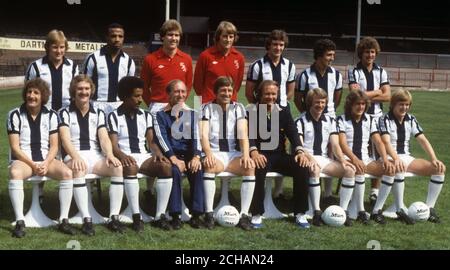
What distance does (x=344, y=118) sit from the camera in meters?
5.86

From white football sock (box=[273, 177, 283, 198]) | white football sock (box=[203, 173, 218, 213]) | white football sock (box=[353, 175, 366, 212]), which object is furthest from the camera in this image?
white football sock (box=[273, 177, 283, 198])

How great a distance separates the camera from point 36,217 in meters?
5.23

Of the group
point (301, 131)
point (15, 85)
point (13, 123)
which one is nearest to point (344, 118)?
point (301, 131)

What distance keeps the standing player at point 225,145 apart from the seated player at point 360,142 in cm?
101

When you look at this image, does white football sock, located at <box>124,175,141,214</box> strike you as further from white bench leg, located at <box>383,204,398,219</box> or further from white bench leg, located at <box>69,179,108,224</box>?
white bench leg, located at <box>383,204,398,219</box>

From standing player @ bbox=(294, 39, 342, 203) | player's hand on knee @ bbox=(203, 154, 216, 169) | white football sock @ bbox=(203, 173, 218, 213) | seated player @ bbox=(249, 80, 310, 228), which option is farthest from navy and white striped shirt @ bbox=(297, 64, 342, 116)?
white football sock @ bbox=(203, 173, 218, 213)

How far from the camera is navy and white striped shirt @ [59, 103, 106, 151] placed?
5379 millimetres

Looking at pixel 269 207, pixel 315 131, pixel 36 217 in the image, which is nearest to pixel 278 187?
pixel 269 207

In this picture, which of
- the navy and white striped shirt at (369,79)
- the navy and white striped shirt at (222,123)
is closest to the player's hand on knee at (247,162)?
the navy and white striped shirt at (222,123)

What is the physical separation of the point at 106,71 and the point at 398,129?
121 inches

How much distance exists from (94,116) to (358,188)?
8.64ft

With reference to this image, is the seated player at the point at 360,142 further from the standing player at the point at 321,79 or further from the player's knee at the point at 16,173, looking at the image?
the player's knee at the point at 16,173

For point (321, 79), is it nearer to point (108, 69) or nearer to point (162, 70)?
point (162, 70)

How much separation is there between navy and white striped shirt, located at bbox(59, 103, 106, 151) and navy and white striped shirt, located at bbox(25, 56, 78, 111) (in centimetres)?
44
